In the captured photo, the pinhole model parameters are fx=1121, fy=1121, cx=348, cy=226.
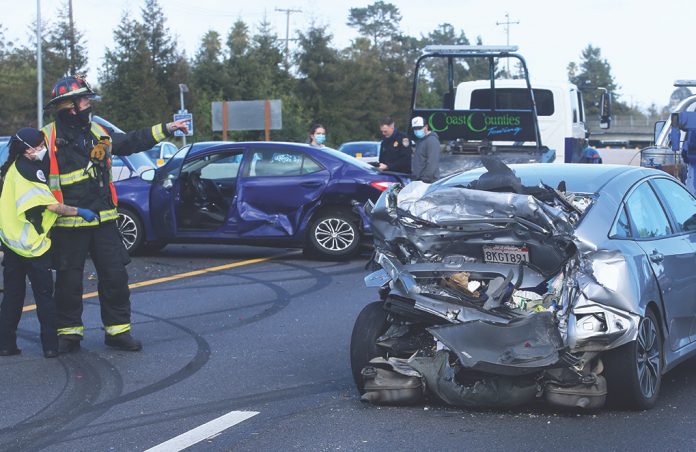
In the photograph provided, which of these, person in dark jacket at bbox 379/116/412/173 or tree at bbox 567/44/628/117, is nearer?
person in dark jacket at bbox 379/116/412/173

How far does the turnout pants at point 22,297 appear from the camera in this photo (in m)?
8.27

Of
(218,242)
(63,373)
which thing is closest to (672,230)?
(63,373)

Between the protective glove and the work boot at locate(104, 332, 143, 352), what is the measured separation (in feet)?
3.01

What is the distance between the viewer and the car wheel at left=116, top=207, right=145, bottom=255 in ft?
47.4

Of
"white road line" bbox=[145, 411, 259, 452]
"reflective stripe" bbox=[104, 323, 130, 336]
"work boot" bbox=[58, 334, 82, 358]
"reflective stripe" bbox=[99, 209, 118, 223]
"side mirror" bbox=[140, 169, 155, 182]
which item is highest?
"side mirror" bbox=[140, 169, 155, 182]

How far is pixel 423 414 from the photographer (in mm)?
6371

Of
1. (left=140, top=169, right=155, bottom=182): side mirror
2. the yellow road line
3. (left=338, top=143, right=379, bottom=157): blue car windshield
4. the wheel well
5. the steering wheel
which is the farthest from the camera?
(left=338, top=143, right=379, bottom=157): blue car windshield

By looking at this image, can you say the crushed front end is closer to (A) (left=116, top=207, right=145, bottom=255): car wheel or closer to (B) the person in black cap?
(B) the person in black cap

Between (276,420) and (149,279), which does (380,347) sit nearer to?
(276,420)

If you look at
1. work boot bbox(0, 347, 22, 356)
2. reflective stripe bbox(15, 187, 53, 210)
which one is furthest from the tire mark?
reflective stripe bbox(15, 187, 53, 210)

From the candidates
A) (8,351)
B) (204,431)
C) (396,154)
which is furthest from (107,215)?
(396,154)

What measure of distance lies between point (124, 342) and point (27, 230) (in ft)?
3.69

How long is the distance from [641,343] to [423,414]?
4.21ft

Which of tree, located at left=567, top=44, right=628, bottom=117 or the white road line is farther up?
tree, located at left=567, top=44, right=628, bottom=117
